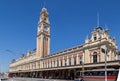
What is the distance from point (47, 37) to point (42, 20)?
8.05 m

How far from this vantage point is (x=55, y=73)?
7456 centimetres

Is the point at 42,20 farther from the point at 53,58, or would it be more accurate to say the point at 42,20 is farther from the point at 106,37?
the point at 106,37

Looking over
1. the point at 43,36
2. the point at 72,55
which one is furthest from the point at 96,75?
the point at 43,36

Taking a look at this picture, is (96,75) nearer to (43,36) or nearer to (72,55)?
(72,55)

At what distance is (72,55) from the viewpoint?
6862 cm

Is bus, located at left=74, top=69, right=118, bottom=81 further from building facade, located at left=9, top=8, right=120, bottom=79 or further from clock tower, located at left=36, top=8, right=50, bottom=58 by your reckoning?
clock tower, located at left=36, top=8, right=50, bottom=58

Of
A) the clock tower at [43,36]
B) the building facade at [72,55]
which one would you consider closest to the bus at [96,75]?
the building facade at [72,55]

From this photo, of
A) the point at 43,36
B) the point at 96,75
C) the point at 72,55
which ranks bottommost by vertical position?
the point at 96,75

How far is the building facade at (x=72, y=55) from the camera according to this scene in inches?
2153

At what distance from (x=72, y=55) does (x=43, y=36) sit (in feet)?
95.5

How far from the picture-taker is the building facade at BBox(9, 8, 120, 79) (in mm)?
54688

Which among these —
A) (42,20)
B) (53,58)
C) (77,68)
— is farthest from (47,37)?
(77,68)

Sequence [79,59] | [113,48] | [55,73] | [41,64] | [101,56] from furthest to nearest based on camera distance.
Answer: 1. [41,64]
2. [55,73]
3. [79,59]
4. [113,48]
5. [101,56]

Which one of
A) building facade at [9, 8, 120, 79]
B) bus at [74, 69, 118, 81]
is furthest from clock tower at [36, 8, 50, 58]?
bus at [74, 69, 118, 81]
